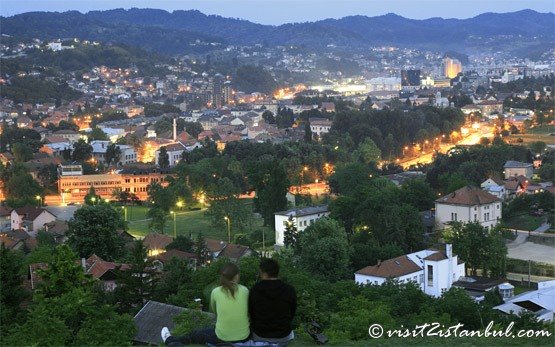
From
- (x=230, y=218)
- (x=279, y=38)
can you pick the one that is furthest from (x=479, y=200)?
(x=279, y=38)

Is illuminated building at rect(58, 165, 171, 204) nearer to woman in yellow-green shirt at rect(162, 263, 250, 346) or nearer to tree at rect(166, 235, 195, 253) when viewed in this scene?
tree at rect(166, 235, 195, 253)

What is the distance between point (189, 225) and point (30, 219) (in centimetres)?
321

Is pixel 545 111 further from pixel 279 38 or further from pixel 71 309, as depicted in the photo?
pixel 279 38

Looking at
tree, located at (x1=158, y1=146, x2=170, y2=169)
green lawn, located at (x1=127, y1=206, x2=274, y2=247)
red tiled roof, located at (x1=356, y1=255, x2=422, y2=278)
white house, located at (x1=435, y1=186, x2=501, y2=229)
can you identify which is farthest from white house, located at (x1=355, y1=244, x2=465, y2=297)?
tree, located at (x1=158, y1=146, x2=170, y2=169)

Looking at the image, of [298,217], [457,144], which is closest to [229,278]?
[298,217]

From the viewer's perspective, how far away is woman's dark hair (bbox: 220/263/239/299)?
380cm

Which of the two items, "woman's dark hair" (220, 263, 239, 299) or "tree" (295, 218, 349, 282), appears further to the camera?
"tree" (295, 218, 349, 282)

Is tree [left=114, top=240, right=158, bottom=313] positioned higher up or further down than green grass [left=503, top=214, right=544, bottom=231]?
higher up

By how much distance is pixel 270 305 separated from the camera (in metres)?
3.80

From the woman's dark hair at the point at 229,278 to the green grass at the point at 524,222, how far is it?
14184 mm

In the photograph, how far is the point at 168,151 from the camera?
1190 inches

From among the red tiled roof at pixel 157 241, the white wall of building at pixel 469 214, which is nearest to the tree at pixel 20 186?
the red tiled roof at pixel 157 241

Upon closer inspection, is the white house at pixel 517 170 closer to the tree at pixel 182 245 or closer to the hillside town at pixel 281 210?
the hillside town at pixel 281 210

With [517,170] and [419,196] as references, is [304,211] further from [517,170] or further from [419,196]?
[517,170]
